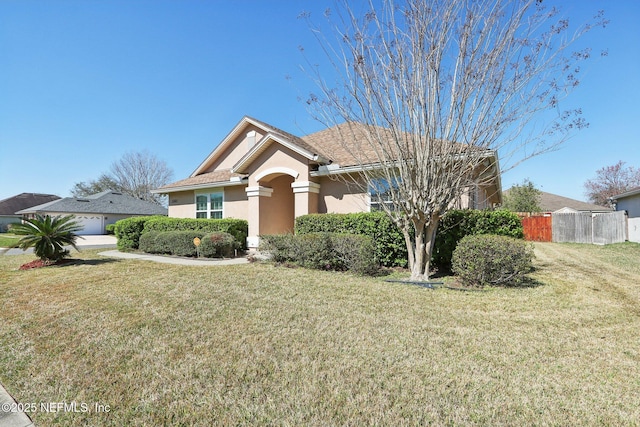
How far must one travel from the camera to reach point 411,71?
23.8 ft

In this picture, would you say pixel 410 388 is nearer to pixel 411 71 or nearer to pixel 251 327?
pixel 251 327

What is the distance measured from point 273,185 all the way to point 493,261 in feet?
33.4

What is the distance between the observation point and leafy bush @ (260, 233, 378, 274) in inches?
328

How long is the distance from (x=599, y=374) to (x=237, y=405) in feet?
13.0

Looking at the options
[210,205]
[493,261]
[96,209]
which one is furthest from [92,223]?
[493,261]

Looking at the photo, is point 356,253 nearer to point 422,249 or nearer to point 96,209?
point 422,249

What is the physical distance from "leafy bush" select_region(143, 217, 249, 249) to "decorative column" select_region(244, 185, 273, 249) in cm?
61

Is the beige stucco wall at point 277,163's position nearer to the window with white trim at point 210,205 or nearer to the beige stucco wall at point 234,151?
the window with white trim at point 210,205

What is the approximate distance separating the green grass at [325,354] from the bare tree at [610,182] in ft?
156

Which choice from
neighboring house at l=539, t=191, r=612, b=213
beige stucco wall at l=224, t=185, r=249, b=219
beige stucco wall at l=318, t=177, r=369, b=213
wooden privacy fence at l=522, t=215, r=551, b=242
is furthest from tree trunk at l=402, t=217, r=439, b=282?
neighboring house at l=539, t=191, r=612, b=213

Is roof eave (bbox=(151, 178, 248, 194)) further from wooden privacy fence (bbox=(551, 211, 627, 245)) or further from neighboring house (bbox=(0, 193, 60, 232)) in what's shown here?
neighboring house (bbox=(0, 193, 60, 232))

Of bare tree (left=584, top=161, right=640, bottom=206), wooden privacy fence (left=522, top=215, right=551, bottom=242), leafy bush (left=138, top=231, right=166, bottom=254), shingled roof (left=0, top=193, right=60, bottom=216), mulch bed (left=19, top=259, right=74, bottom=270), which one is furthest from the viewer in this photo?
shingled roof (left=0, top=193, right=60, bottom=216)

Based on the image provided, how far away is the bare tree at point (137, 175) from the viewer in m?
49.4

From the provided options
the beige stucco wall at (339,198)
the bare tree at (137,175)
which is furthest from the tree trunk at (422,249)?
the bare tree at (137,175)
